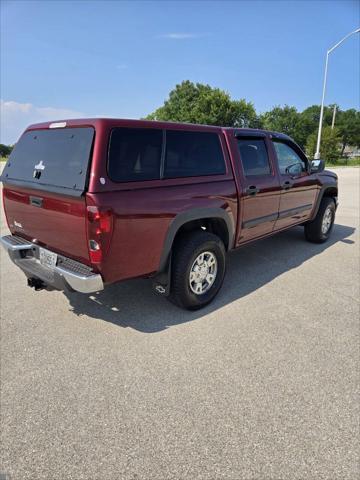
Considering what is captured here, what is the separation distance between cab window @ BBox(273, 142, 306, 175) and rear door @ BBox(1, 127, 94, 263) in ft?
9.83

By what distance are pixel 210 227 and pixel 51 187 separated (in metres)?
1.75

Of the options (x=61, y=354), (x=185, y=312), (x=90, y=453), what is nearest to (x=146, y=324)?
(x=185, y=312)

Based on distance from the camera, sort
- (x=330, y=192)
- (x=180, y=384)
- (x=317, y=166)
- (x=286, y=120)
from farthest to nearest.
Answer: (x=286, y=120), (x=330, y=192), (x=317, y=166), (x=180, y=384)

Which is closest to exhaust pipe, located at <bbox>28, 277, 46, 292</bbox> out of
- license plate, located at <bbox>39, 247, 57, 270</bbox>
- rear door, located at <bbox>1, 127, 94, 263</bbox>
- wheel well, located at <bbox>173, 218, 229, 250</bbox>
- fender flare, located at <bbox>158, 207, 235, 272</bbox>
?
license plate, located at <bbox>39, 247, 57, 270</bbox>

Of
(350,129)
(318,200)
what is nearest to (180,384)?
(318,200)

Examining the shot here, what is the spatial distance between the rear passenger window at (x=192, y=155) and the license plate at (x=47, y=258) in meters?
1.26

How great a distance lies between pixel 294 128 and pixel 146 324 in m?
71.1

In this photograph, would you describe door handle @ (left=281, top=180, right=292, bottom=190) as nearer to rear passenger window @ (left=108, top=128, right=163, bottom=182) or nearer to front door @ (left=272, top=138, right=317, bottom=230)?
front door @ (left=272, top=138, right=317, bottom=230)

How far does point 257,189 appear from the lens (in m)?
4.07

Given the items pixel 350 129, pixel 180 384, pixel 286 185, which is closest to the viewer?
pixel 180 384

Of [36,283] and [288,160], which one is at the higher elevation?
[288,160]

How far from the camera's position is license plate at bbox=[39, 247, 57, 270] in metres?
2.94

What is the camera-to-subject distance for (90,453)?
189 cm

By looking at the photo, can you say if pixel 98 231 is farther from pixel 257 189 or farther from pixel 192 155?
pixel 257 189
